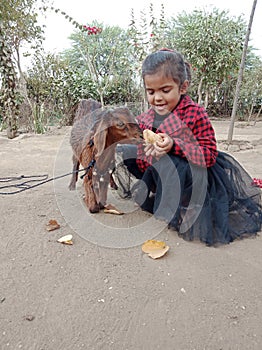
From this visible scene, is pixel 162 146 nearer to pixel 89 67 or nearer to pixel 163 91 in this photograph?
pixel 163 91

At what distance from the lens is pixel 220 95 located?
1184cm

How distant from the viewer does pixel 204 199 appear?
1.52m

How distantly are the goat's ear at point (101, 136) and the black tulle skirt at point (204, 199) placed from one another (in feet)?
0.54

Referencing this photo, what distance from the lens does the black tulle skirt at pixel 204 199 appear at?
1.47 m

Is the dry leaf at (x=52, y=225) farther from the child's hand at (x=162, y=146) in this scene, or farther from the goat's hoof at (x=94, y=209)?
the child's hand at (x=162, y=146)

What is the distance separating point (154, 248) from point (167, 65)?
0.83 metres

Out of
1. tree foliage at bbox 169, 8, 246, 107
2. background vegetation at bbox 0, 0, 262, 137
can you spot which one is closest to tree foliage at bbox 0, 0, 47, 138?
background vegetation at bbox 0, 0, 262, 137

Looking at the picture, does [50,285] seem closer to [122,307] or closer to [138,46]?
[122,307]

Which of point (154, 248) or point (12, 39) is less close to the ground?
point (12, 39)

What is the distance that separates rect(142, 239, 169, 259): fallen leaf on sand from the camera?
1.33 metres

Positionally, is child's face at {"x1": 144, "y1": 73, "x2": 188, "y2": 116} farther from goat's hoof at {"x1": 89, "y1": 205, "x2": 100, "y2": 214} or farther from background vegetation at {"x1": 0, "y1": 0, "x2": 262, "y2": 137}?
background vegetation at {"x1": 0, "y1": 0, "x2": 262, "y2": 137}

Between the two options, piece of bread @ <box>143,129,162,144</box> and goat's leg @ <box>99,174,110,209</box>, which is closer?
piece of bread @ <box>143,129,162,144</box>

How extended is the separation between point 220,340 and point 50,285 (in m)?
0.62

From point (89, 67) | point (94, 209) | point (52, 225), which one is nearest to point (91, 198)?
point (94, 209)
